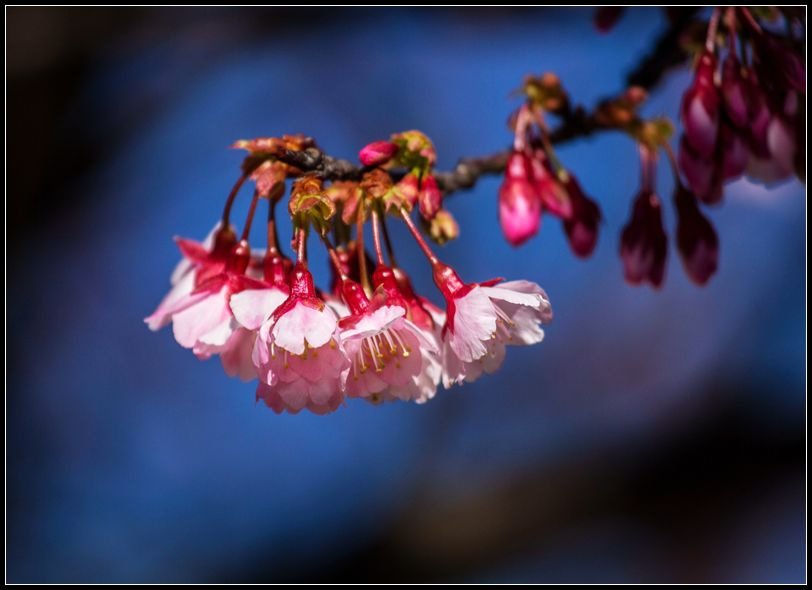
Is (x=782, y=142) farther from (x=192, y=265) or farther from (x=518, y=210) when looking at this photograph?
(x=192, y=265)

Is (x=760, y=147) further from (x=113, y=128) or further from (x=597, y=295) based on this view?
(x=597, y=295)

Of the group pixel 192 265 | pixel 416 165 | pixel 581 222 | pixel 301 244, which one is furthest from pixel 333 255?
pixel 581 222

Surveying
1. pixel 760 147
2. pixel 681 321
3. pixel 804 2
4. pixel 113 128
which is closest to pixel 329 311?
pixel 760 147

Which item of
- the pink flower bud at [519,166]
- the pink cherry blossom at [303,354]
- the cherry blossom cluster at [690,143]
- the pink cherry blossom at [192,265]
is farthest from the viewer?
the pink flower bud at [519,166]

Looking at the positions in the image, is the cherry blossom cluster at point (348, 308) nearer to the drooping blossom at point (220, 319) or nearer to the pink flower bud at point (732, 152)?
the drooping blossom at point (220, 319)

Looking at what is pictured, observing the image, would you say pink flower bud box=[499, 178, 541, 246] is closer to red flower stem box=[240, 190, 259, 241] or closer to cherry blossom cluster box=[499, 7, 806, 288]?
cherry blossom cluster box=[499, 7, 806, 288]

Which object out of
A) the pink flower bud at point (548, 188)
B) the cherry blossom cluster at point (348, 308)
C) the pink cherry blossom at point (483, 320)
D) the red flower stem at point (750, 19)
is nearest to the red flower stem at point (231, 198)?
the cherry blossom cluster at point (348, 308)
